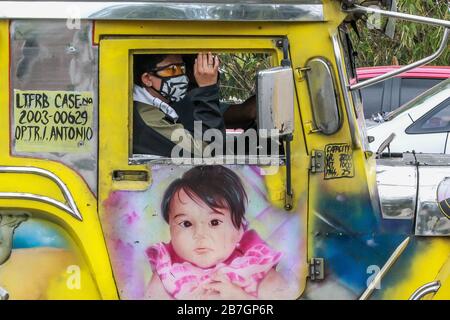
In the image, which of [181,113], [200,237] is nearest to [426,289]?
[200,237]

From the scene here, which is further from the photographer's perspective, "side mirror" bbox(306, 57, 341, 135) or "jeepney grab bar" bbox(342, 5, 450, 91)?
"side mirror" bbox(306, 57, 341, 135)

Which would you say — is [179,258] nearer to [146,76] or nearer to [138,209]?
[138,209]

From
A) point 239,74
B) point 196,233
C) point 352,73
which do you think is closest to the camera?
Result: point 196,233

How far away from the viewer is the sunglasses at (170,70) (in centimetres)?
373

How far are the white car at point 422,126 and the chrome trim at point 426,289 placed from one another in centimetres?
473

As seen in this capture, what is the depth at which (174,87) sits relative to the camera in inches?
149

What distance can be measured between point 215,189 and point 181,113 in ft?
1.26

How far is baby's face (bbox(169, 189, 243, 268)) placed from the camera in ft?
11.8

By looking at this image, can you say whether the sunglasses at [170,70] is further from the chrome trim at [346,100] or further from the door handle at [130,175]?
the chrome trim at [346,100]

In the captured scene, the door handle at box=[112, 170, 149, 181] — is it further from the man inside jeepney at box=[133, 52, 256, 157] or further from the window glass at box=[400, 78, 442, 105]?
the window glass at box=[400, 78, 442, 105]

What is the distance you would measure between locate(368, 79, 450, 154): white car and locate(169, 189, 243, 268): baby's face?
16.3 feet

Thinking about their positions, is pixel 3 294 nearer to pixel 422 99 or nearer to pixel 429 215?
pixel 429 215

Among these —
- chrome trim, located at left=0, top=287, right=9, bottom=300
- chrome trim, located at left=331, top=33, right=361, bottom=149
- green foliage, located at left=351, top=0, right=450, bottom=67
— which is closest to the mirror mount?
chrome trim, located at left=331, top=33, right=361, bottom=149

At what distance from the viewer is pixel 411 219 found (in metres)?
3.66
